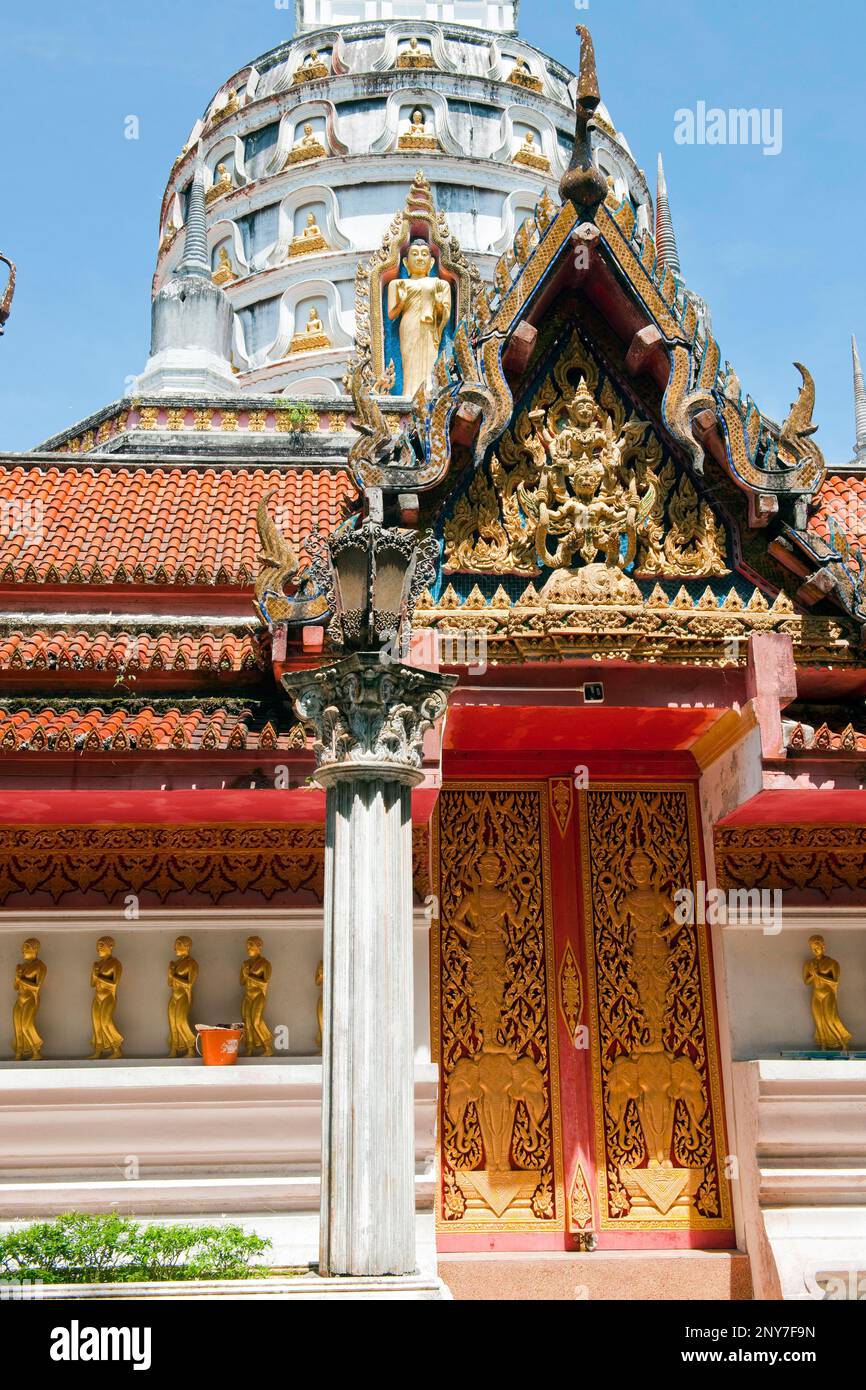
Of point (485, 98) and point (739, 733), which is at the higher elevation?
point (485, 98)

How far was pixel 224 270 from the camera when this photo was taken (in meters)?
30.2

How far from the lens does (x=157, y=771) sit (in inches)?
387

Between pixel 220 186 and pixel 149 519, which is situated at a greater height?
pixel 220 186

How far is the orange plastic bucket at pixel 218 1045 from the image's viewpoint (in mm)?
10164

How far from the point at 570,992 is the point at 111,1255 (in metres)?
4.46

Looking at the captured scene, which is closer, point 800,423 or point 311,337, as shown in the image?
point 800,423

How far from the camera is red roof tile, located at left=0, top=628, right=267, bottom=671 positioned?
35.0ft

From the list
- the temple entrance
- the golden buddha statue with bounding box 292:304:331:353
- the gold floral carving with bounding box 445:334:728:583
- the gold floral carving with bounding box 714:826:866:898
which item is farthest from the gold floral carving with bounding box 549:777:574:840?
the golden buddha statue with bounding box 292:304:331:353

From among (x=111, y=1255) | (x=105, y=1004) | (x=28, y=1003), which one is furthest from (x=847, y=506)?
(x=111, y=1255)

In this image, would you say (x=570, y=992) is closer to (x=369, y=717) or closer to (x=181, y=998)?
(x=181, y=998)

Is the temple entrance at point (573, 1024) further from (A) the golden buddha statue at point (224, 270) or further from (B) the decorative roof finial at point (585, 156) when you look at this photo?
(A) the golden buddha statue at point (224, 270)
